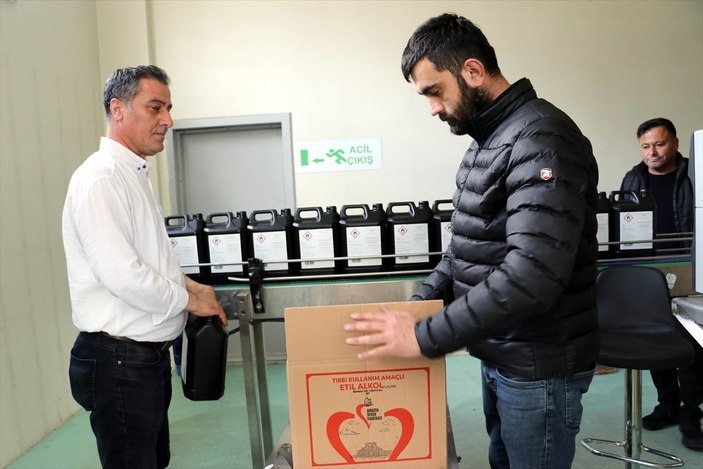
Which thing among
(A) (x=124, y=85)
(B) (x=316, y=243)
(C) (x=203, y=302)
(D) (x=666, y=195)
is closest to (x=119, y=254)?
(C) (x=203, y=302)

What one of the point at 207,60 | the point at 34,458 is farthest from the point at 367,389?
the point at 207,60

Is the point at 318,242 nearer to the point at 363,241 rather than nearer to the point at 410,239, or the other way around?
the point at 363,241

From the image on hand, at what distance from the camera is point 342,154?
3.48 meters

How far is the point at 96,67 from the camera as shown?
323 cm

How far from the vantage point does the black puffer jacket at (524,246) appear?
2.76 feet

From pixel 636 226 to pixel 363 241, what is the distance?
96cm

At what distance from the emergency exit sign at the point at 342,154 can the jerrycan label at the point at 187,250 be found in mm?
1859

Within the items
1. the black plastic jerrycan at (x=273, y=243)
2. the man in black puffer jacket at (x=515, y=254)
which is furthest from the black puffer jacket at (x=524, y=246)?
the black plastic jerrycan at (x=273, y=243)

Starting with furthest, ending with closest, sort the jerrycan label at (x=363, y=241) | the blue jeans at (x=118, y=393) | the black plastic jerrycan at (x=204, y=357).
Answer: the jerrycan label at (x=363, y=241) < the black plastic jerrycan at (x=204, y=357) < the blue jeans at (x=118, y=393)

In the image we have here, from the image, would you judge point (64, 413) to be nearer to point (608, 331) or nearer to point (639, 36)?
point (608, 331)

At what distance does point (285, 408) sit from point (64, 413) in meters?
1.21

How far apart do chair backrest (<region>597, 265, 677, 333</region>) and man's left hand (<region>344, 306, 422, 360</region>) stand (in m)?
1.19

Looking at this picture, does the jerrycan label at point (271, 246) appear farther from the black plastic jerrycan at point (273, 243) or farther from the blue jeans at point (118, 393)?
the blue jeans at point (118, 393)

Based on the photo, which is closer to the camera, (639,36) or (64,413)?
(64,413)
